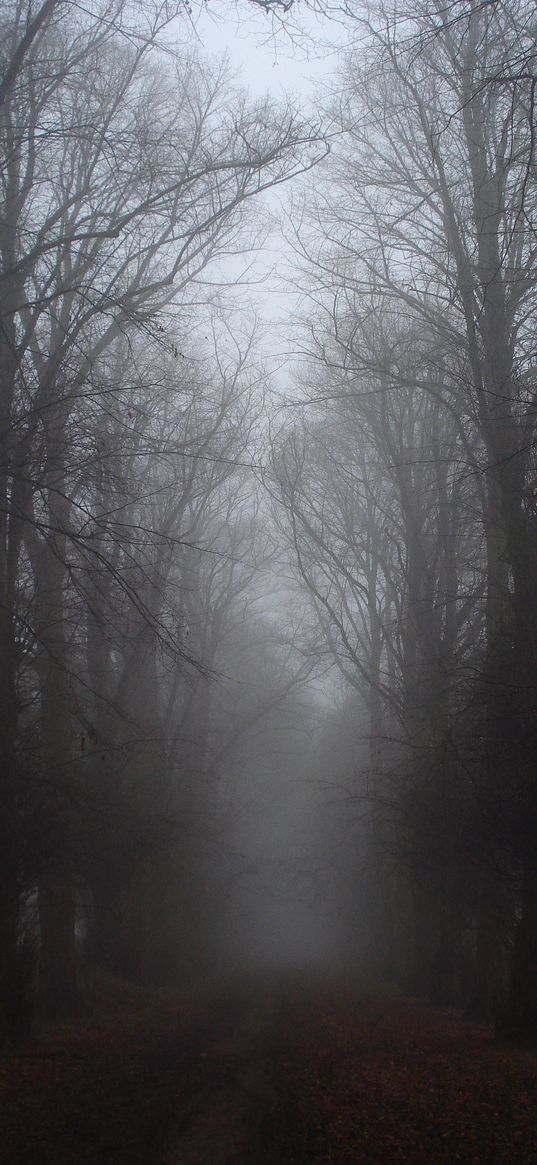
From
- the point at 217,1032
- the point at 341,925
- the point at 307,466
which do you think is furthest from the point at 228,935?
the point at 217,1032

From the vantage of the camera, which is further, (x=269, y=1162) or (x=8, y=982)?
(x=8, y=982)

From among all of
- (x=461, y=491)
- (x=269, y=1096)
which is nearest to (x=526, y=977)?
(x=269, y=1096)

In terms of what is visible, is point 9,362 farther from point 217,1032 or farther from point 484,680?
point 217,1032

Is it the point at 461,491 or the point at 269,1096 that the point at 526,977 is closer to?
the point at 269,1096

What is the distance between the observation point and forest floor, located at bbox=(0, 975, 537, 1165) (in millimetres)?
6078

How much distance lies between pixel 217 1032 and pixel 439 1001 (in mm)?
6465

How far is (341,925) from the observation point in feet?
131

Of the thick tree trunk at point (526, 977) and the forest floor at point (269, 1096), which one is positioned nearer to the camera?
the forest floor at point (269, 1096)

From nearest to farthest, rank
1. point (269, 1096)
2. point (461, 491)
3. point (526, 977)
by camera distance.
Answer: point (269, 1096) → point (526, 977) → point (461, 491)

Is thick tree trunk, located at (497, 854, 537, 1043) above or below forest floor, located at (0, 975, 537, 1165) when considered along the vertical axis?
above

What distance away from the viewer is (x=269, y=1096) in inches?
305

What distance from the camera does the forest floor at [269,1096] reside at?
19.9 ft

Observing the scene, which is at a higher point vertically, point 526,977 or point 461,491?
point 461,491

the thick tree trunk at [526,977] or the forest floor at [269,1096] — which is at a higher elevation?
the thick tree trunk at [526,977]
